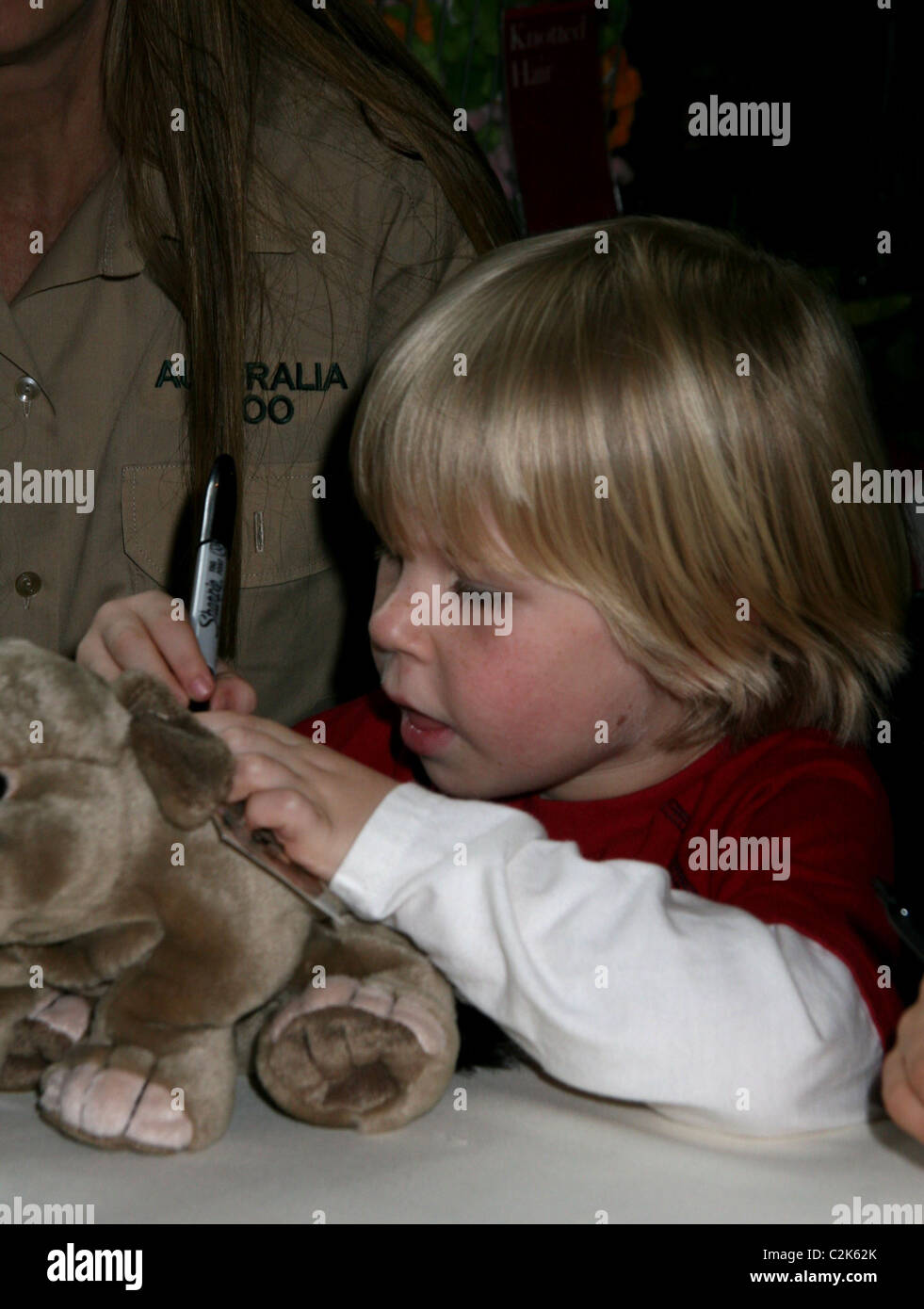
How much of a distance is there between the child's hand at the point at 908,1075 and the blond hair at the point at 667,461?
28 centimetres

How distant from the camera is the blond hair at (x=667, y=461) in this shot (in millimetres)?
800

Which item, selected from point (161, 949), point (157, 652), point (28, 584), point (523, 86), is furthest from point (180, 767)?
point (523, 86)

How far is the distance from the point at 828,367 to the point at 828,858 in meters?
0.31

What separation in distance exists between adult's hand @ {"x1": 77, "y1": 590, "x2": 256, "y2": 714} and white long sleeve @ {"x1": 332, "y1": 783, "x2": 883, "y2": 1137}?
0.14 meters

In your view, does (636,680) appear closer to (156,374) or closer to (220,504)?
(220,504)

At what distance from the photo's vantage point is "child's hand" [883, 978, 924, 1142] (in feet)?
1.94

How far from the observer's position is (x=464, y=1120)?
0.64m

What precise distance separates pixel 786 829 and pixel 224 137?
0.66m

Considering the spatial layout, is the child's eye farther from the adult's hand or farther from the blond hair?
the adult's hand

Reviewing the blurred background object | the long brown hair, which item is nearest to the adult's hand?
the long brown hair

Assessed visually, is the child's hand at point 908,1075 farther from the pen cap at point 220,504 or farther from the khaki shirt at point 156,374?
the khaki shirt at point 156,374

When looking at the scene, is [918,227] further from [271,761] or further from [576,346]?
[271,761]

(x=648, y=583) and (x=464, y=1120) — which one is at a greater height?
(x=648, y=583)
